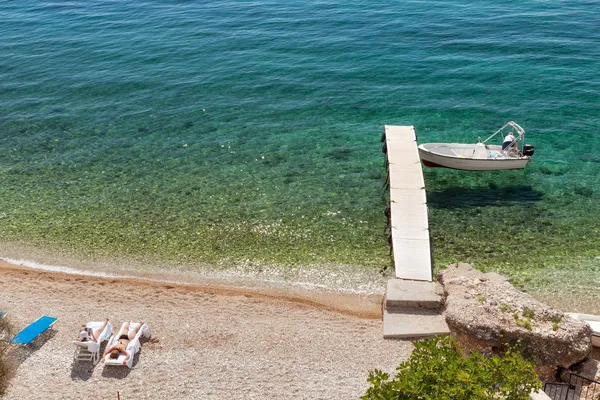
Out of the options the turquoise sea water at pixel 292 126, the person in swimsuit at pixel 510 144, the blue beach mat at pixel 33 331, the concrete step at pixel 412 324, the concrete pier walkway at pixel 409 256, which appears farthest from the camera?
the person in swimsuit at pixel 510 144

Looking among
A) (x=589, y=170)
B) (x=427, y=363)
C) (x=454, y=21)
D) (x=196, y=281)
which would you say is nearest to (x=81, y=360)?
(x=196, y=281)

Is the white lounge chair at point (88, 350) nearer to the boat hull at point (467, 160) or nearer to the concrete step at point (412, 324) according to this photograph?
the concrete step at point (412, 324)

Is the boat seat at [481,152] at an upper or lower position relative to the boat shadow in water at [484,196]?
upper

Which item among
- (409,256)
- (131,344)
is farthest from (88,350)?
(409,256)

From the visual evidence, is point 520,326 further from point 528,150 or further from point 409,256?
point 528,150

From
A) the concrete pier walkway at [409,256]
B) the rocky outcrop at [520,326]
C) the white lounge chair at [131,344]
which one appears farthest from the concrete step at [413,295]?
the white lounge chair at [131,344]

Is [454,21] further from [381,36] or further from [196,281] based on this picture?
[196,281]
